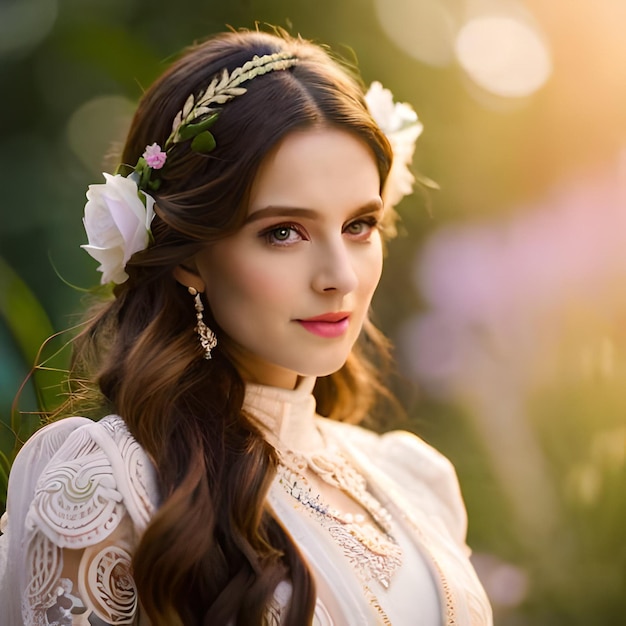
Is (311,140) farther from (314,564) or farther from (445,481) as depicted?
(445,481)

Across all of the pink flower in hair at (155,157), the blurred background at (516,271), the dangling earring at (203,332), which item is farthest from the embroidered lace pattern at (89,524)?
the blurred background at (516,271)

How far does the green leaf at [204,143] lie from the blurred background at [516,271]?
115 cm

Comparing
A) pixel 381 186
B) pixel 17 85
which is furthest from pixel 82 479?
pixel 17 85

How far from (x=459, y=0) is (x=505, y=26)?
0.16 metres

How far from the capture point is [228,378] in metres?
1.37

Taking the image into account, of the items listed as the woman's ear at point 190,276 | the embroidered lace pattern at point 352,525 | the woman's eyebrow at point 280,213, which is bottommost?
the embroidered lace pattern at point 352,525

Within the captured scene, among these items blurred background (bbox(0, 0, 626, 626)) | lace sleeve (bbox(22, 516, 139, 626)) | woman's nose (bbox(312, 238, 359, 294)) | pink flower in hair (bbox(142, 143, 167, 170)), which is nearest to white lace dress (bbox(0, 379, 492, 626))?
lace sleeve (bbox(22, 516, 139, 626))

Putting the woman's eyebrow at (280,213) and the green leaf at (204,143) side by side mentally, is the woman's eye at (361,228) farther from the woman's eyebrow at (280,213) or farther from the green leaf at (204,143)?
the green leaf at (204,143)

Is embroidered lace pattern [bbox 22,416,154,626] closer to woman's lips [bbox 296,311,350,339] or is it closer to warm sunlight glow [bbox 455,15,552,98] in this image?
woman's lips [bbox 296,311,350,339]

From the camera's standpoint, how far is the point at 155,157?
4.28 feet

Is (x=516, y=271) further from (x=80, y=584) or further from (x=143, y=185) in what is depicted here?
(x=80, y=584)


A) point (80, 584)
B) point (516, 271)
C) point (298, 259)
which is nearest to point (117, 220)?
point (298, 259)

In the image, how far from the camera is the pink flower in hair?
130cm

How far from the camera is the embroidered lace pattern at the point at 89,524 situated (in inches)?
43.6
